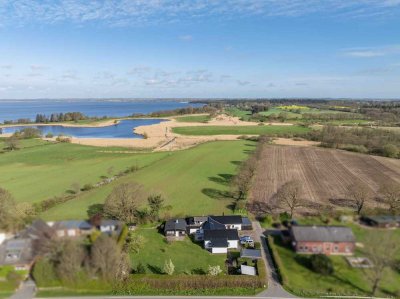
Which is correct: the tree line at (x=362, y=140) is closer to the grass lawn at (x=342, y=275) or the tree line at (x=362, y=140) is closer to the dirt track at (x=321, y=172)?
the dirt track at (x=321, y=172)

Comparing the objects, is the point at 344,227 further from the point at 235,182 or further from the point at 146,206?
the point at 235,182

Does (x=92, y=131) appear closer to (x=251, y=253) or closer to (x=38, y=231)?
(x=251, y=253)

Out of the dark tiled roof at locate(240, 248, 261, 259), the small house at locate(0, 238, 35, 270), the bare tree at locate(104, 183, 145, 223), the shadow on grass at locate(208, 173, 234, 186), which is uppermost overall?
the small house at locate(0, 238, 35, 270)

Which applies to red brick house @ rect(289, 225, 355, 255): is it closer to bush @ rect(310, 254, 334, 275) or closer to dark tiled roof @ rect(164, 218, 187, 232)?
bush @ rect(310, 254, 334, 275)

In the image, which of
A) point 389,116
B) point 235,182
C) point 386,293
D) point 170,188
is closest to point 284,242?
point 386,293

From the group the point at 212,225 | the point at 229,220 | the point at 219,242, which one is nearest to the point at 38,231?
the point at 219,242

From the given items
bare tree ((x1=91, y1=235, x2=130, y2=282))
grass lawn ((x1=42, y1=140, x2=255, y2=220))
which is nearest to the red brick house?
bare tree ((x1=91, y1=235, x2=130, y2=282))

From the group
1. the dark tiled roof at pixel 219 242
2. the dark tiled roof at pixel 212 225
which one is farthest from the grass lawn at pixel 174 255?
the dark tiled roof at pixel 212 225
